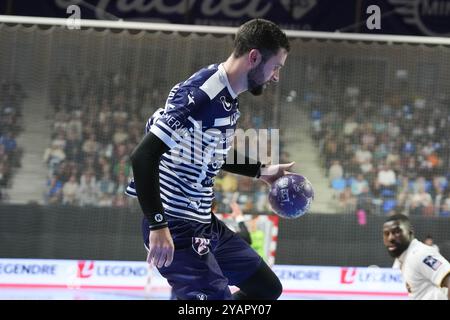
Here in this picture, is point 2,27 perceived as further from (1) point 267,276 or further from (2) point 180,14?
(1) point 267,276

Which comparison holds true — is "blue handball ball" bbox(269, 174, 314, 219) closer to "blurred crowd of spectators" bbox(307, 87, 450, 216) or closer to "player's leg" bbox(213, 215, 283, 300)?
"player's leg" bbox(213, 215, 283, 300)

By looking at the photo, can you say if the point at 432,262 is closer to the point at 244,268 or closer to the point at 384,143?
the point at 244,268

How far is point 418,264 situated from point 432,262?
13 cm

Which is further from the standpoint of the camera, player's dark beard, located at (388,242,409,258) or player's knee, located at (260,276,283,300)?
player's dark beard, located at (388,242,409,258)

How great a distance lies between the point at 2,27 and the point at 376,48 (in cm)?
606

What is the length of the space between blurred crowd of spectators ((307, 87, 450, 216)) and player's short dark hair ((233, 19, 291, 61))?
27.5ft

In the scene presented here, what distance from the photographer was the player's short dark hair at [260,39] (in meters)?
3.63

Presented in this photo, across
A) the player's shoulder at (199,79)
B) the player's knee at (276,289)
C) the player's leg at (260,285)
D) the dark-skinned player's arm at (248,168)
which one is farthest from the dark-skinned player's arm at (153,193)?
the dark-skinned player's arm at (248,168)

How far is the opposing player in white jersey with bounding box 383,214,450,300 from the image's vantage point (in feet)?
16.5

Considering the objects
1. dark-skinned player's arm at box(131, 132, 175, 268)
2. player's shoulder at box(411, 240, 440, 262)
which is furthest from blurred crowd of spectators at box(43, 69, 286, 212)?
dark-skinned player's arm at box(131, 132, 175, 268)

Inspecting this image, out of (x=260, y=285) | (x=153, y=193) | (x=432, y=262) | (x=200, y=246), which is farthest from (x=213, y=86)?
(x=432, y=262)

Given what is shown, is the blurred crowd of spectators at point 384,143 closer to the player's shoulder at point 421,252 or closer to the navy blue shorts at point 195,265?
the player's shoulder at point 421,252

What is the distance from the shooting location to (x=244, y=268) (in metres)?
3.98
